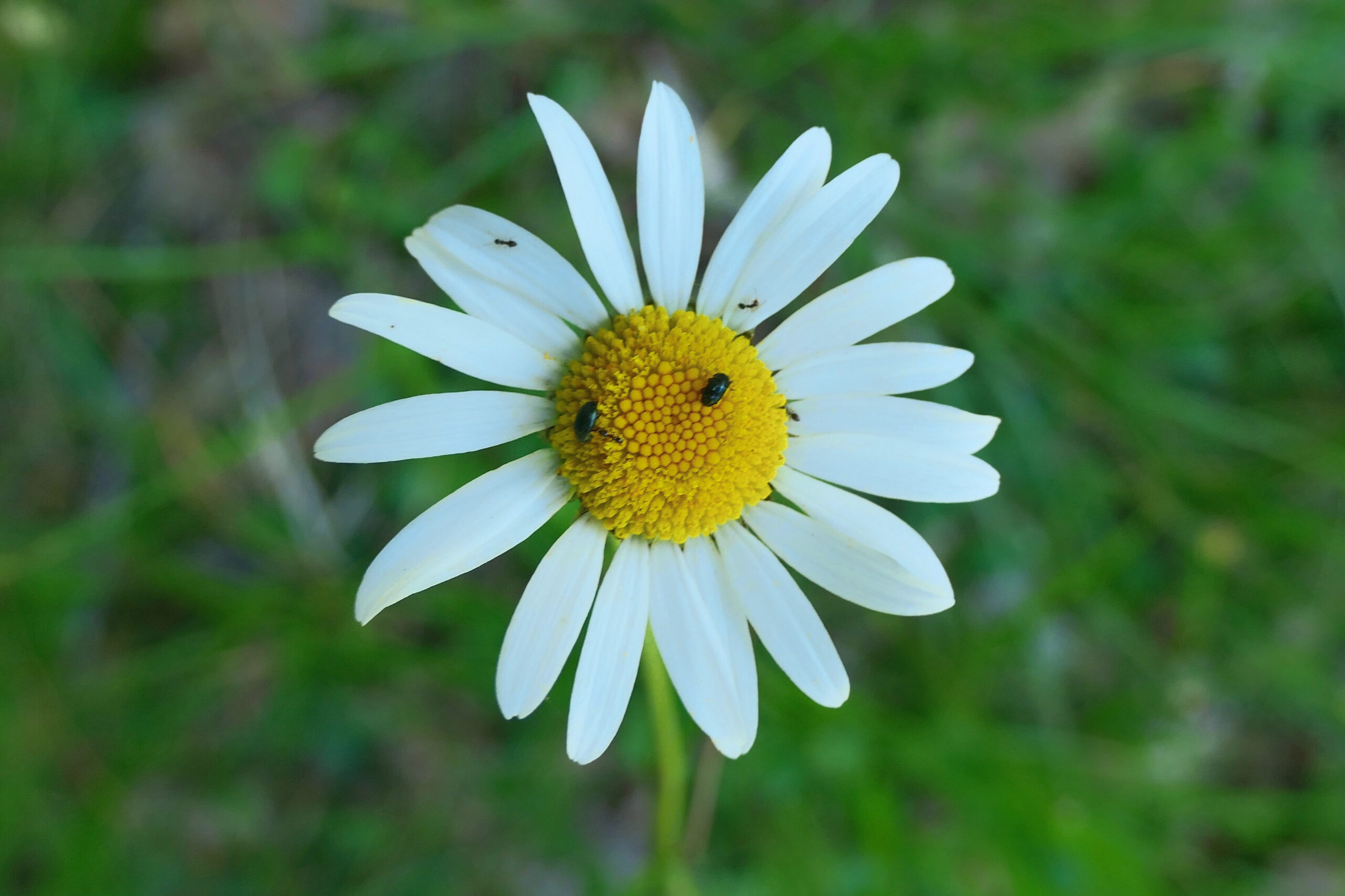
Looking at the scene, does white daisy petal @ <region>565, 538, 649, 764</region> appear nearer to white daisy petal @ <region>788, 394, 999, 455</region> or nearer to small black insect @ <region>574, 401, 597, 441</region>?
small black insect @ <region>574, 401, 597, 441</region>

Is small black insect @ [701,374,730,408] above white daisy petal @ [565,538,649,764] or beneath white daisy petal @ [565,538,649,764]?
above

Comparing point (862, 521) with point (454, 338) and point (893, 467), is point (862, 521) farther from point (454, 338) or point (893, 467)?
point (454, 338)

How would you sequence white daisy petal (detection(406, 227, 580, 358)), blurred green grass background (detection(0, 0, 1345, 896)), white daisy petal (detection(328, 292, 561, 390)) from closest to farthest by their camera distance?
white daisy petal (detection(328, 292, 561, 390))
white daisy petal (detection(406, 227, 580, 358))
blurred green grass background (detection(0, 0, 1345, 896))

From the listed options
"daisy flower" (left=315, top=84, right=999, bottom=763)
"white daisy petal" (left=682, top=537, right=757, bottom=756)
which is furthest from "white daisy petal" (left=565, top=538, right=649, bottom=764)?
"white daisy petal" (left=682, top=537, right=757, bottom=756)

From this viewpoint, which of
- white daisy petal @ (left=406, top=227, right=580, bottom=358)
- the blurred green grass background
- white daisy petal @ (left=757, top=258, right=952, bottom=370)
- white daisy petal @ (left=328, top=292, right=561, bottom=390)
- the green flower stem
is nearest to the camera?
white daisy petal @ (left=328, top=292, right=561, bottom=390)

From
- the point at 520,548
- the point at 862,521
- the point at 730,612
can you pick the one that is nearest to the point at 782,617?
the point at 730,612

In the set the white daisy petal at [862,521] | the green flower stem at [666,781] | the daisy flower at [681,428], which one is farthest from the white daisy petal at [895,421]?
the green flower stem at [666,781]

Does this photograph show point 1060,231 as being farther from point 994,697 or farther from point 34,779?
point 34,779

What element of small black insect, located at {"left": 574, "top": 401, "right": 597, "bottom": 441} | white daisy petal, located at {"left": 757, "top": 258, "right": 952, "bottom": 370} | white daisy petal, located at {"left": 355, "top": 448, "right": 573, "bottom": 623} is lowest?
white daisy petal, located at {"left": 355, "top": 448, "right": 573, "bottom": 623}

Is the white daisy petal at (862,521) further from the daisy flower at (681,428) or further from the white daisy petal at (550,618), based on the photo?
the white daisy petal at (550,618)
